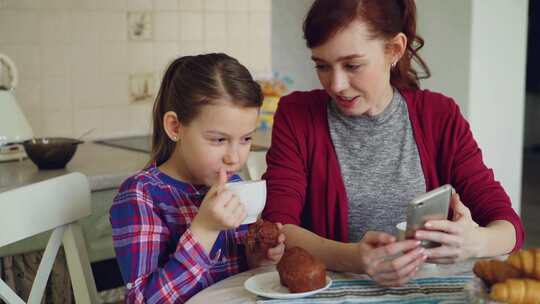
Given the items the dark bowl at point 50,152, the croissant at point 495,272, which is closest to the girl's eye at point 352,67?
the croissant at point 495,272

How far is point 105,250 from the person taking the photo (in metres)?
2.19

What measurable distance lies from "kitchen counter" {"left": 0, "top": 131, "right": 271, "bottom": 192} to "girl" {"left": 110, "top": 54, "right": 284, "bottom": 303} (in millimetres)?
659

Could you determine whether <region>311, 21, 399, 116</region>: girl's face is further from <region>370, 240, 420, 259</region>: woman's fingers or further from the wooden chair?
the wooden chair

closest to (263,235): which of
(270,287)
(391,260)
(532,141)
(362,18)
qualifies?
(270,287)

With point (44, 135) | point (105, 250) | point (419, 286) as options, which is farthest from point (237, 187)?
point (44, 135)

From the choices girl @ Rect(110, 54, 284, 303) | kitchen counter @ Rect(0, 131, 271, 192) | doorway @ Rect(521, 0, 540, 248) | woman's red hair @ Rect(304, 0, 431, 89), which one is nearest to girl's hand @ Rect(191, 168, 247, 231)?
girl @ Rect(110, 54, 284, 303)

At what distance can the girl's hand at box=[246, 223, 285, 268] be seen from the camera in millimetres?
1378

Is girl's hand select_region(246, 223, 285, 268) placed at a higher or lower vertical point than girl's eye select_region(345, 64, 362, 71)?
lower

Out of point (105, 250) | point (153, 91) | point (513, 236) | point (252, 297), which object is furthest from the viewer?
point (153, 91)

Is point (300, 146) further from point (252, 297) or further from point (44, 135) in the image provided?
point (44, 135)

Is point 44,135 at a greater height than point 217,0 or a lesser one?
lesser

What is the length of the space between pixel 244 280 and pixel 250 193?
6.7 inches

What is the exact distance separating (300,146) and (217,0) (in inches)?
60.9

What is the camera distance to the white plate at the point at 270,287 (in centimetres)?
115
